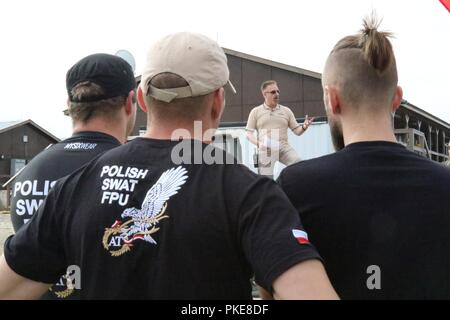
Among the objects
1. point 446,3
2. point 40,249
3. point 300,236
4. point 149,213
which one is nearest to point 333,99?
point 300,236

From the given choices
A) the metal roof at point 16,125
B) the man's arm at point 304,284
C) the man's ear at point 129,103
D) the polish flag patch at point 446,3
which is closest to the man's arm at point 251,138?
the polish flag patch at point 446,3

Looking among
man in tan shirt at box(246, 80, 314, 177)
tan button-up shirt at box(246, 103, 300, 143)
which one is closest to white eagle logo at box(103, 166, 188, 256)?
man in tan shirt at box(246, 80, 314, 177)

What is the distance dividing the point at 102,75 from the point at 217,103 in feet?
2.83

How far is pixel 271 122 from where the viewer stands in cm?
791

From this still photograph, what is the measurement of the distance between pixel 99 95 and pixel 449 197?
5.14ft

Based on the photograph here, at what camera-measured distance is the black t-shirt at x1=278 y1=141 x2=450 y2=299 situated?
5.50ft

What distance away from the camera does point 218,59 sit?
171 cm

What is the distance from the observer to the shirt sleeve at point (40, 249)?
1.62 m

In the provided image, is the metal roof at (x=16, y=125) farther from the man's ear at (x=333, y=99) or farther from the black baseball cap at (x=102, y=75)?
the man's ear at (x=333, y=99)

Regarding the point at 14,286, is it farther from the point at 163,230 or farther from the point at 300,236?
the point at 300,236

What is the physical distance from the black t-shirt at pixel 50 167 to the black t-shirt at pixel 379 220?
1.02 meters

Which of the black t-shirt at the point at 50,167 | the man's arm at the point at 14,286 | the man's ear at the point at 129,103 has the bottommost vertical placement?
the man's arm at the point at 14,286

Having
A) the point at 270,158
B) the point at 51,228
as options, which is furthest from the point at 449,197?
the point at 270,158

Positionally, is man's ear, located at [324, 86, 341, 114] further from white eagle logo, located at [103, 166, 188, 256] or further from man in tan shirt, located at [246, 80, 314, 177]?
man in tan shirt, located at [246, 80, 314, 177]
